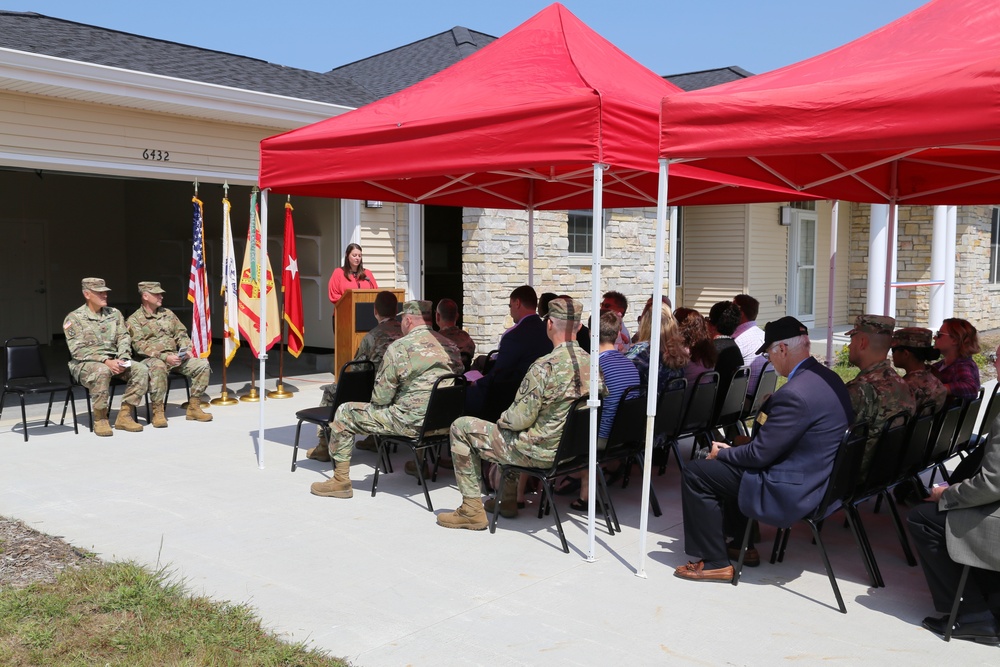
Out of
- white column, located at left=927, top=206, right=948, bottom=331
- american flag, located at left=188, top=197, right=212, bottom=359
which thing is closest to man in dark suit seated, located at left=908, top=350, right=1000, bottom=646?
american flag, located at left=188, top=197, right=212, bottom=359

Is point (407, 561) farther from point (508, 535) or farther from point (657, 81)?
point (657, 81)

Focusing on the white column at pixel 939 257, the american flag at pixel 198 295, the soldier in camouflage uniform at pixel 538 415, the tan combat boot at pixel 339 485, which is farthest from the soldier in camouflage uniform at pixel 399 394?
the white column at pixel 939 257

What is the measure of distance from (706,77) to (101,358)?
48.9ft

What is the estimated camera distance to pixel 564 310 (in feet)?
15.7

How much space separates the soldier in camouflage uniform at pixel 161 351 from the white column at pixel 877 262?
27.1 ft

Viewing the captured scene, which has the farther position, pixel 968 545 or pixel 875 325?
pixel 875 325

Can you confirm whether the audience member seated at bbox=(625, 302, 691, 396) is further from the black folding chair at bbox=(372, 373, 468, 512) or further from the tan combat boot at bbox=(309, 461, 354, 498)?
the tan combat boot at bbox=(309, 461, 354, 498)

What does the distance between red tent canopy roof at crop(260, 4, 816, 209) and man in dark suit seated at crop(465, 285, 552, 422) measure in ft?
3.77

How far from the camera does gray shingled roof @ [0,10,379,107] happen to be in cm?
877

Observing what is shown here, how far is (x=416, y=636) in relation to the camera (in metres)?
3.64

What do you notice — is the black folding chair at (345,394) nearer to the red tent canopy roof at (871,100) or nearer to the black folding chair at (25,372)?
the black folding chair at (25,372)

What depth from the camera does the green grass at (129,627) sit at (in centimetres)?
342

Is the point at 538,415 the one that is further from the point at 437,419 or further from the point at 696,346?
the point at 696,346

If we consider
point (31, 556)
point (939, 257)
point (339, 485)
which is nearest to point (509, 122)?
point (339, 485)
